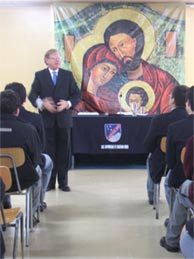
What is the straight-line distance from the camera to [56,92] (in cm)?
494

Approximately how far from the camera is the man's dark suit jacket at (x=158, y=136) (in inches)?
151

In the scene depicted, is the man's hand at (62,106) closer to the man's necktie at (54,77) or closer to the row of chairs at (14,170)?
the man's necktie at (54,77)

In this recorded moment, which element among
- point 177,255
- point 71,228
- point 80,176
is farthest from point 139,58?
point 177,255

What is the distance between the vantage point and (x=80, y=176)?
231 inches

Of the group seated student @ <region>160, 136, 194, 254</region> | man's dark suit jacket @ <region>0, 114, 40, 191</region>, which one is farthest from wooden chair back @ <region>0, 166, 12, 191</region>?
seated student @ <region>160, 136, 194, 254</region>

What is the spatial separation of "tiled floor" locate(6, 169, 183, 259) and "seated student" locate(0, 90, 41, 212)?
20.1 inches

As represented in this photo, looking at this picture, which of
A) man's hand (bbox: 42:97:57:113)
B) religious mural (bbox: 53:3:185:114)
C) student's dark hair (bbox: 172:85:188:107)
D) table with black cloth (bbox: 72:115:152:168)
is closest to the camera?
student's dark hair (bbox: 172:85:188:107)

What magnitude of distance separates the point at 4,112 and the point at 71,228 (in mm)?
1101

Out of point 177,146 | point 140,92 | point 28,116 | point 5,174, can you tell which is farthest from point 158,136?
point 140,92

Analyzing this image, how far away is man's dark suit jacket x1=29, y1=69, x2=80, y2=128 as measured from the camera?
4906mm

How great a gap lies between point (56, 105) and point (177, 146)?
1.98m

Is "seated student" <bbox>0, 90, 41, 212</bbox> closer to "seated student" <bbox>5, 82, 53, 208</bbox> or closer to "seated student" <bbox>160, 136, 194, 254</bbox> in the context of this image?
"seated student" <bbox>5, 82, 53, 208</bbox>

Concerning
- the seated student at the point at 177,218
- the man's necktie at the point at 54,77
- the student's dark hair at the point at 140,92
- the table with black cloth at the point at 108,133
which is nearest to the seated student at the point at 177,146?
the seated student at the point at 177,218

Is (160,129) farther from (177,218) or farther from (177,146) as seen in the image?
(177,218)
